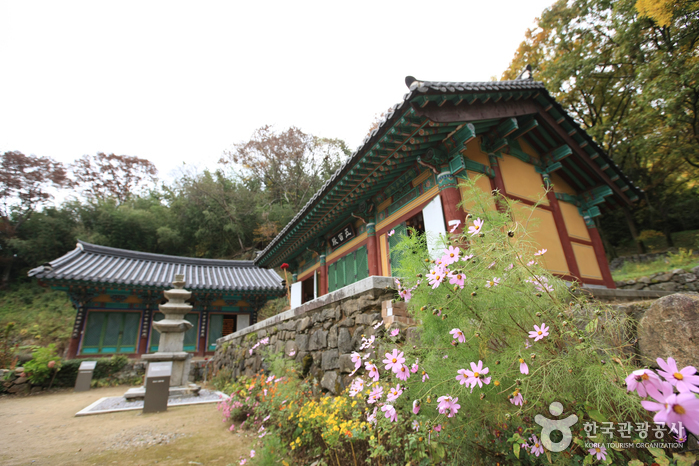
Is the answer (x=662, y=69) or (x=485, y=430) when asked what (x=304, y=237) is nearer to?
(x=485, y=430)

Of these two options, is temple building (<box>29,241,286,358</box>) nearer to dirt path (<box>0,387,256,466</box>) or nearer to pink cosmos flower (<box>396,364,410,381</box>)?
dirt path (<box>0,387,256,466</box>)

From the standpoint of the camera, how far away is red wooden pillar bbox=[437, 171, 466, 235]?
5031mm

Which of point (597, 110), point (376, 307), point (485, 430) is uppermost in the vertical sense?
point (597, 110)

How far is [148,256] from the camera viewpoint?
14766 mm

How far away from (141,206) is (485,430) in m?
27.2

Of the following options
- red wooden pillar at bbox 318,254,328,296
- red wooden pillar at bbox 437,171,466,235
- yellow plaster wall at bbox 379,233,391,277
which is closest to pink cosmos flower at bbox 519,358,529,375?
red wooden pillar at bbox 437,171,466,235

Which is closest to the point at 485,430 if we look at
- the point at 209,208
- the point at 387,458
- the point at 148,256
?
the point at 387,458

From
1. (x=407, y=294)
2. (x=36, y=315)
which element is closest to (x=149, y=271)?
(x=36, y=315)

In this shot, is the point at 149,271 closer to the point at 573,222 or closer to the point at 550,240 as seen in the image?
the point at 550,240

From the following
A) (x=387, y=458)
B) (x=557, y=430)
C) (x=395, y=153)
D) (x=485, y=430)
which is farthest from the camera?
(x=395, y=153)

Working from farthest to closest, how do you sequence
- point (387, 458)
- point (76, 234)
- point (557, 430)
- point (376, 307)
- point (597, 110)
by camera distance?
point (76, 234) → point (597, 110) → point (376, 307) → point (387, 458) → point (557, 430)

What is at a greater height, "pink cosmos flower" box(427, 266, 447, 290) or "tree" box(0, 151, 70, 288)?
"tree" box(0, 151, 70, 288)

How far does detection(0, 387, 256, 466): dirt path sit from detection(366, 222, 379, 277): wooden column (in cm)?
380

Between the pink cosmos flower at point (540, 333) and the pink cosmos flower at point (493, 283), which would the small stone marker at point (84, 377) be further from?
the pink cosmos flower at point (540, 333)
